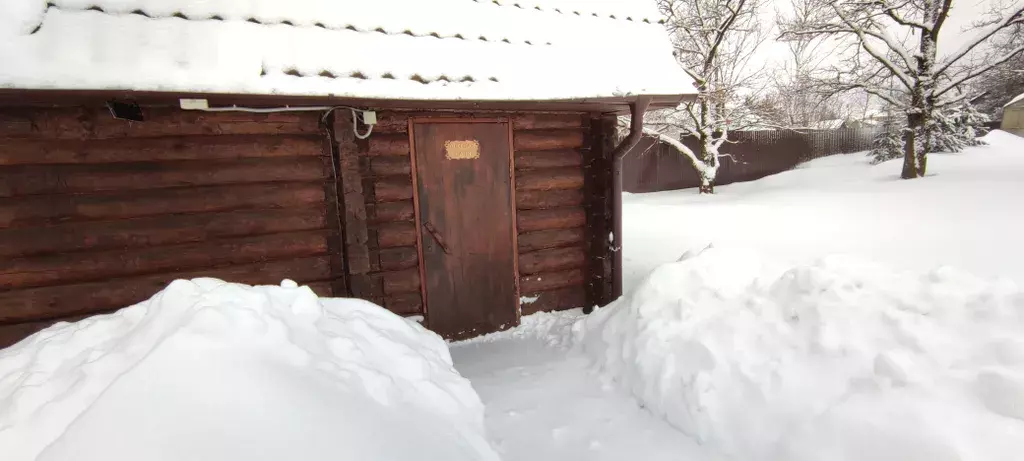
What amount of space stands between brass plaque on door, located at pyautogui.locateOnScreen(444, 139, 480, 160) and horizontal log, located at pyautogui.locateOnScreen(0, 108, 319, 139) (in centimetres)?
A: 119

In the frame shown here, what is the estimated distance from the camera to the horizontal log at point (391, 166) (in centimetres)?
423

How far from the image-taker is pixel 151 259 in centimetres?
367

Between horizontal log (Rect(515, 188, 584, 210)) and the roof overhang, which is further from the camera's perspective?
horizontal log (Rect(515, 188, 584, 210))

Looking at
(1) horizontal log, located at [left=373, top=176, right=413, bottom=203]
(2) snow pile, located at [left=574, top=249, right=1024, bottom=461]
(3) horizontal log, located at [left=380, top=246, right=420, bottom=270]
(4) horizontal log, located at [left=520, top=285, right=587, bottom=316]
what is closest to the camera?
(2) snow pile, located at [left=574, top=249, right=1024, bottom=461]

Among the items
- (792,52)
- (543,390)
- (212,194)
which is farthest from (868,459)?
(792,52)

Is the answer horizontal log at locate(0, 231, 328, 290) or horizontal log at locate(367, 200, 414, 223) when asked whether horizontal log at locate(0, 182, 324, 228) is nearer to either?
horizontal log at locate(0, 231, 328, 290)

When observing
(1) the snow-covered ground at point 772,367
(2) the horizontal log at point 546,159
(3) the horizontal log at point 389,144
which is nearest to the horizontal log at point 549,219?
(2) the horizontal log at point 546,159

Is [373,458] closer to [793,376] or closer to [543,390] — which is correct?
[543,390]

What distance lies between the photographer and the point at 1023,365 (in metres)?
2.31

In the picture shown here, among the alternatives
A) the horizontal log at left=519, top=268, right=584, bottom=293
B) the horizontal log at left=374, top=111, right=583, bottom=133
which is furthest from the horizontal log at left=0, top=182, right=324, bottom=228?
the horizontal log at left=519, top=268, right=584, bottom=293

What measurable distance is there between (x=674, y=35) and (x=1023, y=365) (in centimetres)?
1333

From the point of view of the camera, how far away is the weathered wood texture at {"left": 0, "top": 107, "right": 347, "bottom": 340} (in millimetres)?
3354

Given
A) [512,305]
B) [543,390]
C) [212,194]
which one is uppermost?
[212,194]

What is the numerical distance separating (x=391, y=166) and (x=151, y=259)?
2069 millimetres
